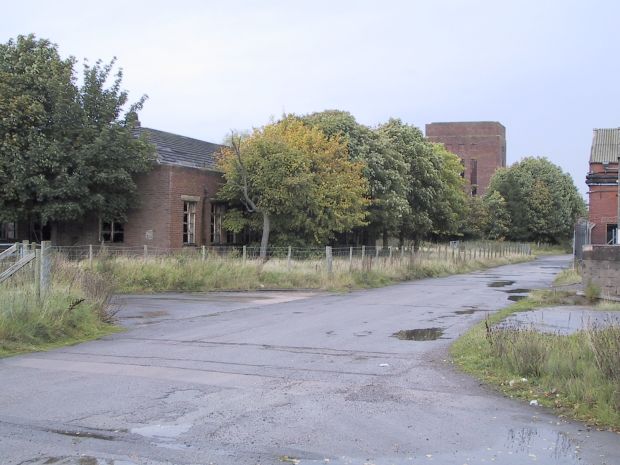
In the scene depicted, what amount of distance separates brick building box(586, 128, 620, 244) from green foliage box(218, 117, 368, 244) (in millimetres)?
19874

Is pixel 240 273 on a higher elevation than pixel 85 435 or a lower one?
higher

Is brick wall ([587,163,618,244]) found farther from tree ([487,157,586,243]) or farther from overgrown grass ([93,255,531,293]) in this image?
tree ([487,157,586,243])

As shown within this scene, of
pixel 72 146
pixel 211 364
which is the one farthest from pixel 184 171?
pixel 211 364

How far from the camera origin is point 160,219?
28.3 metres

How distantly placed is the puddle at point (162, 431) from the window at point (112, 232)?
24.5m

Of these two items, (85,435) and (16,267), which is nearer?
(85,435)

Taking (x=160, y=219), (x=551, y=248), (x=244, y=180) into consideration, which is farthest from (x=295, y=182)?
(x=551, y=248)

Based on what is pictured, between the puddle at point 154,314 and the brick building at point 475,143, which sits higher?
the brick building at point 475,143

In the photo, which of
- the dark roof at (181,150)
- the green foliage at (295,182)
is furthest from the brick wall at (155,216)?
the green foliage at (295,182)

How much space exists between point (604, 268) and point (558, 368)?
11204 millimetres

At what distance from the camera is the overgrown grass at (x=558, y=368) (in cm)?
628

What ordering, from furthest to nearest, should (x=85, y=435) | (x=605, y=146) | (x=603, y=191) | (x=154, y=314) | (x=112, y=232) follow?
(x=605, y=146) < (x=603, y=191) < (x=112, y=232) < (x=154, y=314) < (x=85, y=435)

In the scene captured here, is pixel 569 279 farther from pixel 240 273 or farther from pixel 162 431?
pixel 162 431

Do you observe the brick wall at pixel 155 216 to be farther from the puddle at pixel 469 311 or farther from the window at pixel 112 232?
the puddle at pixel 469 311
